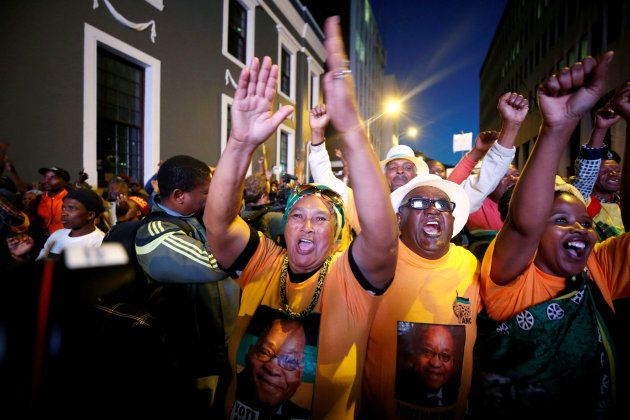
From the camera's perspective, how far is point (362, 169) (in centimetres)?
130

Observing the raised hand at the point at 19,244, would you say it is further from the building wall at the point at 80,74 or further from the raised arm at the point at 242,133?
the building wall at the point at 80,74

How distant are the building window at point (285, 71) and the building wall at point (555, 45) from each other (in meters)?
12.4

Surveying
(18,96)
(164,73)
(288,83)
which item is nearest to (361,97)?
(288,83)

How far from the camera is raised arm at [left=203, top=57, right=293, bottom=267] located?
1524 mm

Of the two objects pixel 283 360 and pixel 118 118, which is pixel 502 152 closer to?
pixel 283 360

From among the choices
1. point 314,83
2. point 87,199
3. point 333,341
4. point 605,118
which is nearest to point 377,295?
point 333,341

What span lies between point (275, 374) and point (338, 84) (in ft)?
4.10

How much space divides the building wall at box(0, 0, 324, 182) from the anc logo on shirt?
7.06 meters

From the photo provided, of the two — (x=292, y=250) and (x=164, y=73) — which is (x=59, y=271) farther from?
(x=164, y=73)

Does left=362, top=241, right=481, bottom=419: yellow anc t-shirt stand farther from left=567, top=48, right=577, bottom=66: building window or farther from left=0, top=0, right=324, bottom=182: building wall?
left=567, top=48, right=577, bottom=66: building window

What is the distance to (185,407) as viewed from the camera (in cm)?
114

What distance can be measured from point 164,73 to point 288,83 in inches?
361

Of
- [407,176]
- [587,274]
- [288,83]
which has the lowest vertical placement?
[587,274]

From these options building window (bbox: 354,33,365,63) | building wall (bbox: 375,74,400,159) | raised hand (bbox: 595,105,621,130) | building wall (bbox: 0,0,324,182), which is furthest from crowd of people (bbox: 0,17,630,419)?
building wall (bbox: 375,74,400,159)
